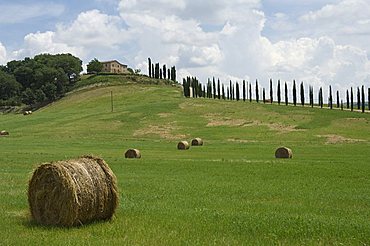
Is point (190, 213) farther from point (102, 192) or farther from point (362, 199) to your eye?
point (362, 199)

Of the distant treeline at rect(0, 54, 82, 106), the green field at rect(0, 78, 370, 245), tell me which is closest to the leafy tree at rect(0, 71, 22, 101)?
the distant treeline at rect(0, 54, 82, 106)

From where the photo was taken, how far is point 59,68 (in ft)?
560

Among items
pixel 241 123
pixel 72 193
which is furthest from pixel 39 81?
pixel 72 193

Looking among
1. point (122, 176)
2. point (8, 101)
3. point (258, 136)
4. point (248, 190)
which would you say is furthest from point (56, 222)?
point (8, 101)

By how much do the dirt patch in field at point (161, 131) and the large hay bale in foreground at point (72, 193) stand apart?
53.0 meters

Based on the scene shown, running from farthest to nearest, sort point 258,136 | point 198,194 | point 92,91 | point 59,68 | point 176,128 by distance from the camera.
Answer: point 59,68 → point 92,91 → point 176,128 → point 258,136 → point 198,194

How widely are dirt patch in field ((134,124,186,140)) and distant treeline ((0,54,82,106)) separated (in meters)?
83.7

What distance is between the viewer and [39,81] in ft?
523

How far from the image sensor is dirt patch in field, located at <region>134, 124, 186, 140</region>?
6881 cm

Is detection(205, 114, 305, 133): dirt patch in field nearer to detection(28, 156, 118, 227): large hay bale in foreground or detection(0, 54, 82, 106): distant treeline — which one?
detection(28, 156, 118, 227): large hay bale in foreground

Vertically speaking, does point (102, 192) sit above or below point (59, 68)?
below

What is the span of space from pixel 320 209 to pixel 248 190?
171 inches

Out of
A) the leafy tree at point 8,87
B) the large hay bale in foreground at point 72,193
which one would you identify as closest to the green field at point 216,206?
the large hay bale in foreground at point 72,193

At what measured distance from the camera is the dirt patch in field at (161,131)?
226 ft
